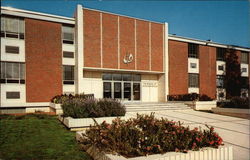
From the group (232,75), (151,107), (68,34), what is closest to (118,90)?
(151,107)

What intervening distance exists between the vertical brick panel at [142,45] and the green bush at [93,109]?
10.7 m

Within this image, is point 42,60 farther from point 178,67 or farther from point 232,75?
point 232,75

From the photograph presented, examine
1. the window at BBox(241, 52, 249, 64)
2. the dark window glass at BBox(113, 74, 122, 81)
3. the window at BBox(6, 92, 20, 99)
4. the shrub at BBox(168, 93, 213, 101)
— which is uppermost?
the window at BBox(241, 52, 249, 64)

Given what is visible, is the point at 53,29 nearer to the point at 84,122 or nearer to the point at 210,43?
the point at 84,122

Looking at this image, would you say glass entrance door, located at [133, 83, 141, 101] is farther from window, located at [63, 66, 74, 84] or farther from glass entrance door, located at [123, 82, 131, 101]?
window, located at [63, 66, 74, 84]

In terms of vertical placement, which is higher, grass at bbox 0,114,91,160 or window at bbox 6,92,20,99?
window at bbox 6,92,20,99

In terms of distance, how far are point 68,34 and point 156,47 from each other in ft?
30.8

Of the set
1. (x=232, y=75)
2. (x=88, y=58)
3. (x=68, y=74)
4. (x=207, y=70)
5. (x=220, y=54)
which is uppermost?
(x=220, y=54)

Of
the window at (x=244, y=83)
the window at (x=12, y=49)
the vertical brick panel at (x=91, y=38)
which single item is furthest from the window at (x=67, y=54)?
the window at (x=244, y=83)

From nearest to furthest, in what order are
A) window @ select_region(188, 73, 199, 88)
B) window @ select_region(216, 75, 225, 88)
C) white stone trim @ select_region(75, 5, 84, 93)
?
1. white stone trim @ select_region(75, 5, 84, 93)
2. window @ select_region(188, 73, 199, 88)
3. window @ select_region(216, 75, 225, 88)

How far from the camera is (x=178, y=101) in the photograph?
64.0 feet

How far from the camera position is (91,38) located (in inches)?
699

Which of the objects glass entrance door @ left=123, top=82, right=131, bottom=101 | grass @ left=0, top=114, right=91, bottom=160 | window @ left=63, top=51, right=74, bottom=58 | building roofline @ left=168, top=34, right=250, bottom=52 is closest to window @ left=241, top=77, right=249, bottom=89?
building roofline @ left=168, top=34, right=250, bottom=52

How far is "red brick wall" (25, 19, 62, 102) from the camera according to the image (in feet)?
53.4
